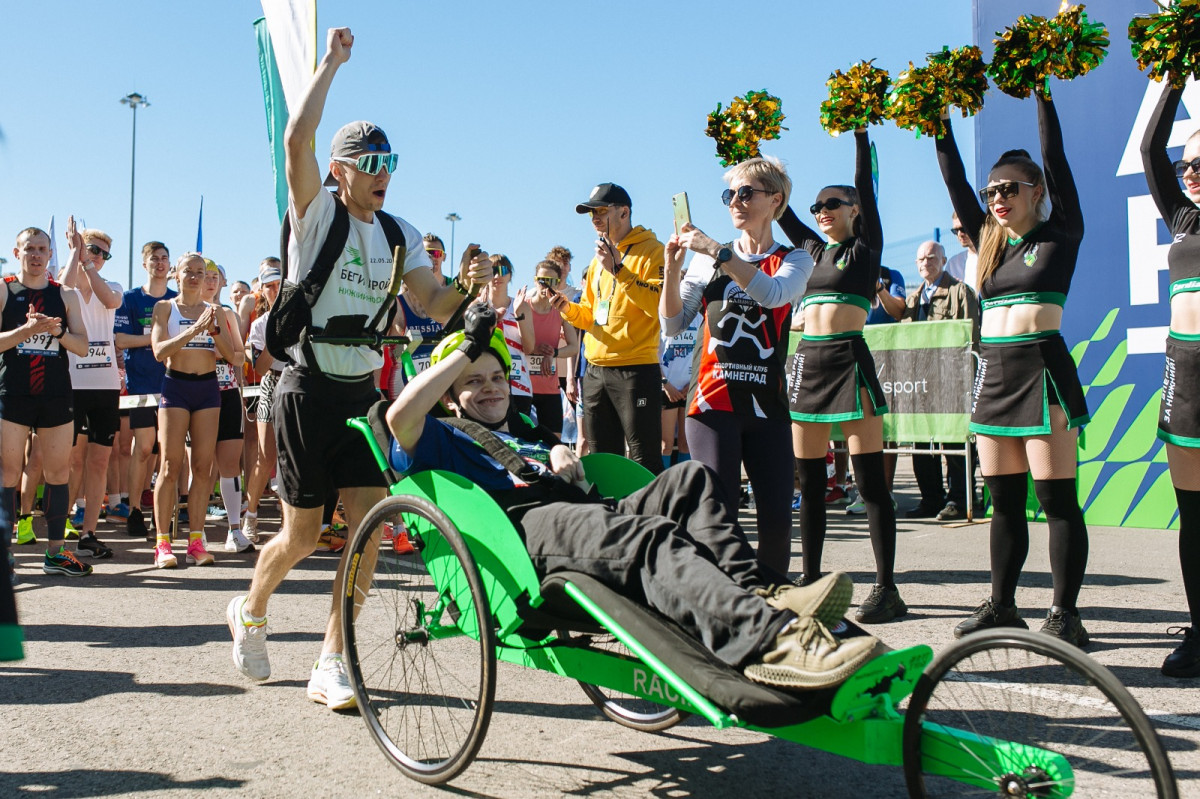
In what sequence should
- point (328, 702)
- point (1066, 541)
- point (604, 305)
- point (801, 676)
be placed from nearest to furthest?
point (801, 676) < point (328, 702) < point (1066, 541) < point (604, 305)

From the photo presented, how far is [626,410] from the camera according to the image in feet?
18.2

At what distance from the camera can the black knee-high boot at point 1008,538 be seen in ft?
13.8

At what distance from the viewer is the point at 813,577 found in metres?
4.48

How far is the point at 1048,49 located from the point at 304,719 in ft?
12.6

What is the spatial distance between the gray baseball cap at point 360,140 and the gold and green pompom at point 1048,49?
247 centimetres

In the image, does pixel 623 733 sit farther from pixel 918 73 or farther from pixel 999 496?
pixel 918 73

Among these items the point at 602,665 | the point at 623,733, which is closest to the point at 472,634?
the point at 602,665

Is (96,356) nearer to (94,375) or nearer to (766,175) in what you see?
(94,375)

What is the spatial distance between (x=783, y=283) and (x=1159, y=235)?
4893 millimetres

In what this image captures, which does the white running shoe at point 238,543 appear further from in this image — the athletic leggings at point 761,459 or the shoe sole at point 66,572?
the athletic leggings at point 761,459

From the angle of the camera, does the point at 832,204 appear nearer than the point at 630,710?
No

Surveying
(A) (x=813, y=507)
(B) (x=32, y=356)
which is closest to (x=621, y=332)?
(A) (x=813, y=507)

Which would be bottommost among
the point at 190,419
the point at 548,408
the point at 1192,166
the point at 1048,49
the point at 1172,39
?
the point at 190,419

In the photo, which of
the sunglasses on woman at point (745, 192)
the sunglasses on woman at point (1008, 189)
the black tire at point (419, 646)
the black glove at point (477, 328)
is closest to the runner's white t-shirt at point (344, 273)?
the black tire at point (419, 646)
